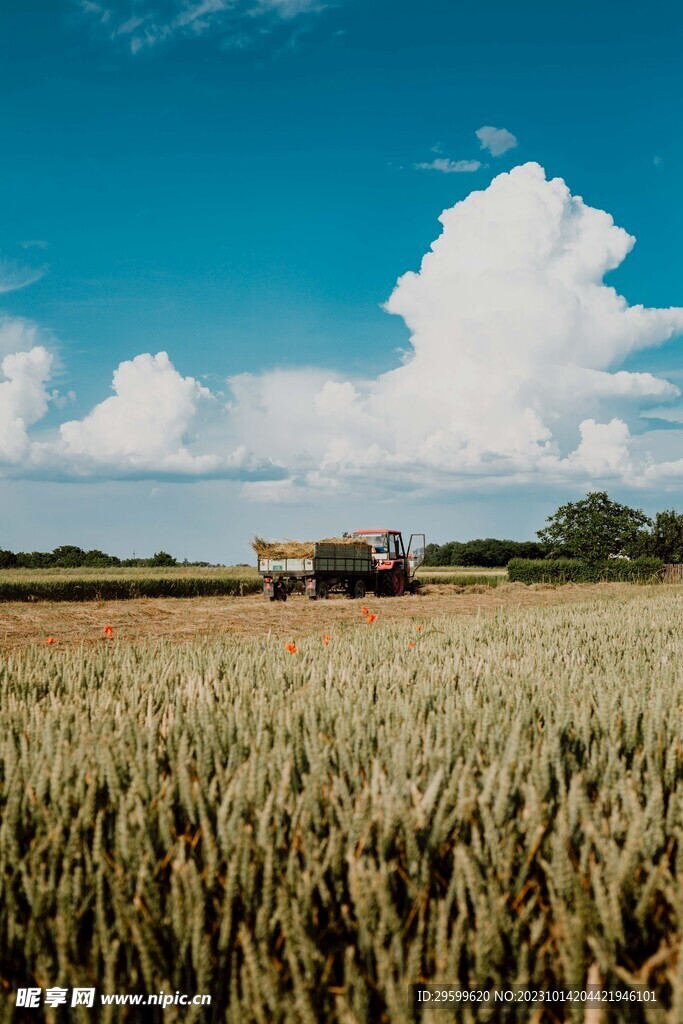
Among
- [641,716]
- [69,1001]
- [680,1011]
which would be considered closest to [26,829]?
[69,1001]

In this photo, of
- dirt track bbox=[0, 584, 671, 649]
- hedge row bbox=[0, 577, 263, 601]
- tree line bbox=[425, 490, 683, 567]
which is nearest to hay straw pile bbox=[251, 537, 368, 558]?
dirt track bbox=[0, 584, 671, 649]

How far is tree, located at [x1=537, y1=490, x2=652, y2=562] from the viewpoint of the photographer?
55.8 metres

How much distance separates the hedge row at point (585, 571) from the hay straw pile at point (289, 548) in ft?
68.6

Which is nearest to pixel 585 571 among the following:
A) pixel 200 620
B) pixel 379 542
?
pixel 379 542

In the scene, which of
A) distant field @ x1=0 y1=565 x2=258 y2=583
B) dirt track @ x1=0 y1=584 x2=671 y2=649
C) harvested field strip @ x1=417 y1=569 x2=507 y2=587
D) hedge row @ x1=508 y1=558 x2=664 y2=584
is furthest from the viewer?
hedge row @ x1=508 y1=558 x2=664 y2=584

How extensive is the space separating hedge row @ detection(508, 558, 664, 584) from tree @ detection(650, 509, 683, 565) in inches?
412

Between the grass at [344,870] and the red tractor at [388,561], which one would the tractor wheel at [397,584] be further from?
the grass at [344,870]

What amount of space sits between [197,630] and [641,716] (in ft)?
36.4

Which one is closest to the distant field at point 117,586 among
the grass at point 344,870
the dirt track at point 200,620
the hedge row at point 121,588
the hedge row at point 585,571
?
the hedge row at point 121,588

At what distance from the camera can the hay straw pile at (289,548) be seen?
23656 millimetres

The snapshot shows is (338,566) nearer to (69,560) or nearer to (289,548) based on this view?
(289,548)

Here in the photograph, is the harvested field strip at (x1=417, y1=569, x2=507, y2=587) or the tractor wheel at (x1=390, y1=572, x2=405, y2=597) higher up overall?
the tractor wheel at (x1=390, y1=572, x2=405, y2=597)

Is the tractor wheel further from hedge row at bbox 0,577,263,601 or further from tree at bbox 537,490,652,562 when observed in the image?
tree at bbox 537,490,652,562

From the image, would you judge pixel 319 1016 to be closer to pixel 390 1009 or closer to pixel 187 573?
pixel 390 1009
